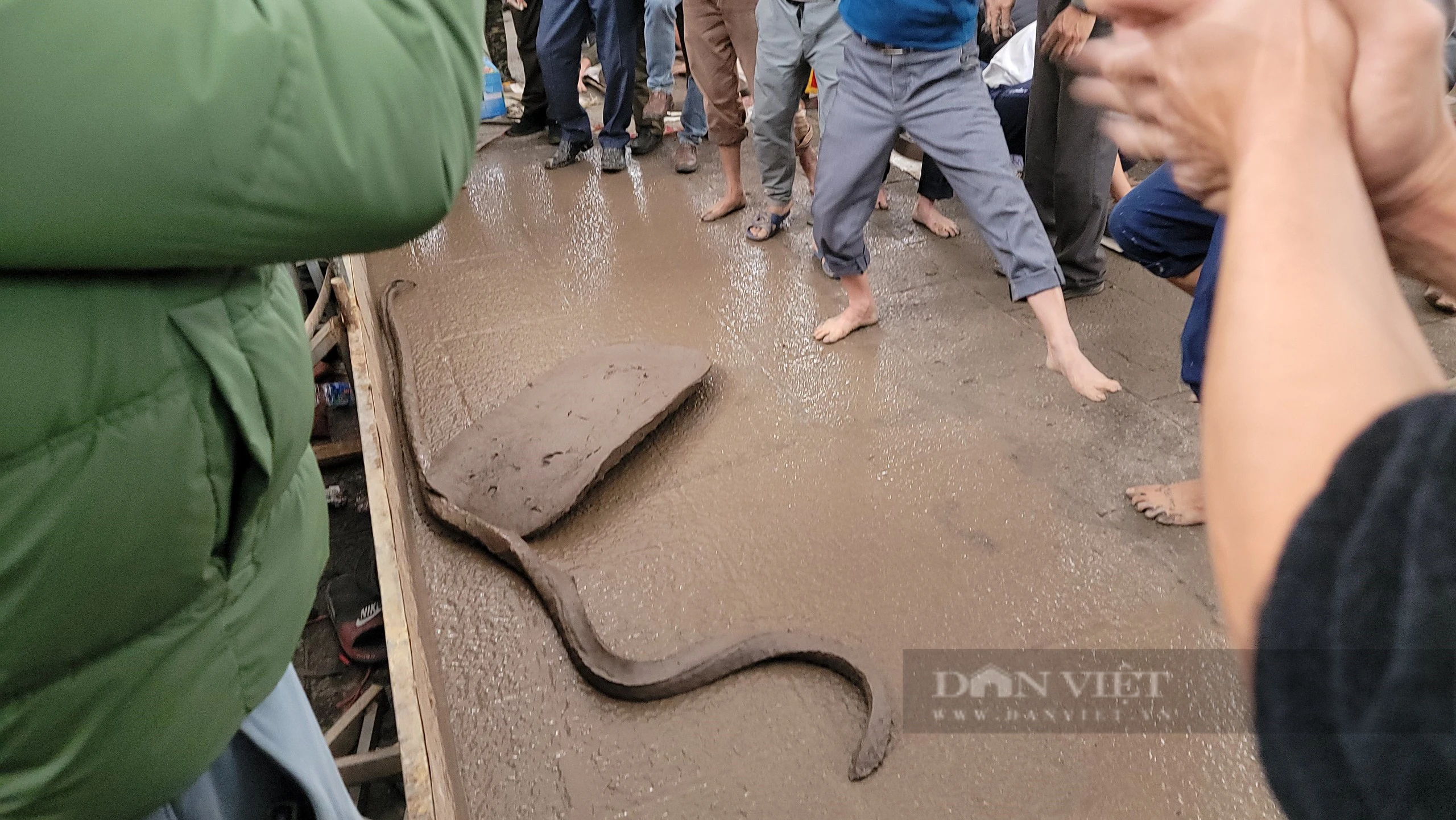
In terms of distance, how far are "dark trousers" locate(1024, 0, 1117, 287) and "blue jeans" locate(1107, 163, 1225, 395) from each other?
73 cm

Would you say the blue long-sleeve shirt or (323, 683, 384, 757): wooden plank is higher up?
the blue long-sleeve shirt

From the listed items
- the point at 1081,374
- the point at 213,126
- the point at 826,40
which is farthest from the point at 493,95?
the point at 213,126

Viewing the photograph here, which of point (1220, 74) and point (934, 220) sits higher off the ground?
point (1220, 74)

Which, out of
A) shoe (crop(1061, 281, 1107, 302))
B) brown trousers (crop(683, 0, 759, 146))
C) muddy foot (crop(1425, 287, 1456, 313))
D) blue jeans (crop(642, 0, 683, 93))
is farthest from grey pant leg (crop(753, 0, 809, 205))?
muddy foot (crop(1425, 287, 1456, 313))

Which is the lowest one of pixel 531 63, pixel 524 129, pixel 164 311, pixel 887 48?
pixel 524 129

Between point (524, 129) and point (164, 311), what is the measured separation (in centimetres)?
473

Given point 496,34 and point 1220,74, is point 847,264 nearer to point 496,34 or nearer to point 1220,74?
point 1220,74

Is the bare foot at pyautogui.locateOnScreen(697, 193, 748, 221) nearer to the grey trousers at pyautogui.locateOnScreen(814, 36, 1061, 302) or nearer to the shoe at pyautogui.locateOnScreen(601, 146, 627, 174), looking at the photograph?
the shoe at pyautogui.locateOnScreen(601, 146, 627, 174)

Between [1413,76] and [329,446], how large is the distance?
8.20 feet

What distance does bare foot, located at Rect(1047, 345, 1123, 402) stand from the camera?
228 centimetres

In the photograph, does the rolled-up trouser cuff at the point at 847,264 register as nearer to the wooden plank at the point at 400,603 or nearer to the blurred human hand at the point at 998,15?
the blurred human hand at the point at 998,15

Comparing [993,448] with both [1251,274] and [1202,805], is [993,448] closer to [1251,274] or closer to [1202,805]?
[1202,805]

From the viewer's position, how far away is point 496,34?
5.31 m

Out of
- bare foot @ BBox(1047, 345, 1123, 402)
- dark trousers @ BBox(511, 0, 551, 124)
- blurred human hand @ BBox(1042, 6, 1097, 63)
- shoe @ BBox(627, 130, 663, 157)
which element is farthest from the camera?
dark trousers @ BBox(511, 0, 551, 124)
